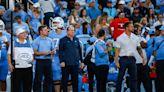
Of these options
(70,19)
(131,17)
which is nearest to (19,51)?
(70,19)

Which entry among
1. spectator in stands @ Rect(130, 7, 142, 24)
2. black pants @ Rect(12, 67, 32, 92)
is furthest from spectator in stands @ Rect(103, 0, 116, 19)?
black pants @ Rect(12, 67, 32, 92)

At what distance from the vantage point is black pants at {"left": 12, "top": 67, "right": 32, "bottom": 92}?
15547mm

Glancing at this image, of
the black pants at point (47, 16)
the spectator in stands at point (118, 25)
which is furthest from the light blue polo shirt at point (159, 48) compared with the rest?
the black pants at point (47, 16)

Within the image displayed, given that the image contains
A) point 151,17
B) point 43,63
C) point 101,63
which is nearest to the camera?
point 43,63

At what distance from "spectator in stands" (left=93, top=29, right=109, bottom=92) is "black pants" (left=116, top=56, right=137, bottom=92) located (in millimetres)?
659

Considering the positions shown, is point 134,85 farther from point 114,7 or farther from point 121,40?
point 114,7

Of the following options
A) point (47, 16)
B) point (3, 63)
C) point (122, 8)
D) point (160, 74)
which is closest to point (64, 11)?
point (47, 16)

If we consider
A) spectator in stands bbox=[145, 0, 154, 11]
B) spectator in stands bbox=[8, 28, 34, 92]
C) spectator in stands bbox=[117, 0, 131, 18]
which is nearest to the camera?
spectator in stands bbox=[8, 28, 34, 92]

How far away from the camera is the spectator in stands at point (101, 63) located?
1712cm

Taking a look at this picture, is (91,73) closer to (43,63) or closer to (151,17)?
(43,63)

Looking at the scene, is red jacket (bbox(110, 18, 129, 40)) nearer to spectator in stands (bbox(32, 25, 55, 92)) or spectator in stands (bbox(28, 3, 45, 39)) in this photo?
spectator in stands (bbox(28, 3, 45, 39))

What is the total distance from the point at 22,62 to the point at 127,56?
3008 millimetres

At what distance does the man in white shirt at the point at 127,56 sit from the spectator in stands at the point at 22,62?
2499mm

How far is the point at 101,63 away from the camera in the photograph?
1711 centimetres
